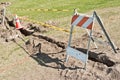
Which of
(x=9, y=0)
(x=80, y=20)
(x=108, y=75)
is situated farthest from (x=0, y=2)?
(x=108, y=75)

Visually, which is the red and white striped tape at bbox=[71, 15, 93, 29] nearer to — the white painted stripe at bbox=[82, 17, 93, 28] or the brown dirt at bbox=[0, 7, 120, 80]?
the white painted stripe at bbox=[82, 17, 93, 28]

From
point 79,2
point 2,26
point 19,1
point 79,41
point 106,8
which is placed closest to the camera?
point 79,41

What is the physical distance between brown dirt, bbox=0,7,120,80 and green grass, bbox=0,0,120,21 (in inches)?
190

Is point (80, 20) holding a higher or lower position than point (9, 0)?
higher

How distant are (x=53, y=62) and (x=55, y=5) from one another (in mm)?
10959

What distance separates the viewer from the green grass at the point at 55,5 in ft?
52.8

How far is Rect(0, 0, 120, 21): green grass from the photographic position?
A: 52.8 feet

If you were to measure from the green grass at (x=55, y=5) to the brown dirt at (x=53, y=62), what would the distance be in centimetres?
482

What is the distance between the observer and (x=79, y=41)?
10.4 metres

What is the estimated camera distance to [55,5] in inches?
774

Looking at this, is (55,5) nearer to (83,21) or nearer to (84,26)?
(83,21)

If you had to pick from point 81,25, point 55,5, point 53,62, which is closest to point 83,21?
point 81,25

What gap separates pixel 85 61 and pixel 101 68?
483mm

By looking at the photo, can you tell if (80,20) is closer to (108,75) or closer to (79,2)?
(108,75)
